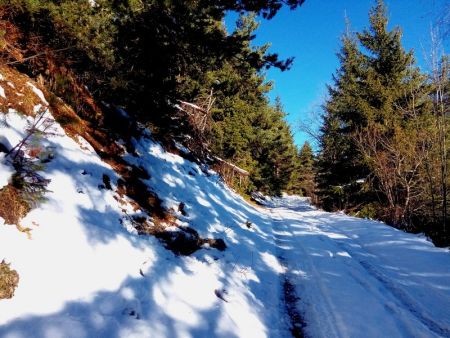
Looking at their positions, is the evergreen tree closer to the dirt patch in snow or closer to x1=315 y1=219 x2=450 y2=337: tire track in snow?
x1=315 y1=219 x2=450 y2=337: tire track in snow

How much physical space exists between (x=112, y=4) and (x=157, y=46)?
1.89m

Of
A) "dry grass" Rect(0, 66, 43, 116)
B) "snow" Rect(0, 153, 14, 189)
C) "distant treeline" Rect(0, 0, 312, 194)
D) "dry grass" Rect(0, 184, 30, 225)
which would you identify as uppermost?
"distant treeline" Rect(0, 0, 312, 194)

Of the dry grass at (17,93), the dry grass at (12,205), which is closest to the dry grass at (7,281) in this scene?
the dry grass at (12,205)

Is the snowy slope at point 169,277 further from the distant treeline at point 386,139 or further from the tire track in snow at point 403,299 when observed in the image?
the distant treeline at point 386,139

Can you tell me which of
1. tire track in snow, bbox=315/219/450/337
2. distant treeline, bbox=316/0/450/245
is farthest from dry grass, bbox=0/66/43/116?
distant treeline, bbox=316/0/450/245

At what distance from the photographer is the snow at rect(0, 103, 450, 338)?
351 cm

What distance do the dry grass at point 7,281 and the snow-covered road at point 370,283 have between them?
3.78m

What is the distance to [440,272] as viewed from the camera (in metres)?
6.98

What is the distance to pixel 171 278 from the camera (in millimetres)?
4969

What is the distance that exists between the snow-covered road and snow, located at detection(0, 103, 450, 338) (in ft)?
0.09

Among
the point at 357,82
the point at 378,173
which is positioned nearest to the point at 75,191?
the point at 378,173

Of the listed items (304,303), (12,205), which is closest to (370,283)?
(304,303)

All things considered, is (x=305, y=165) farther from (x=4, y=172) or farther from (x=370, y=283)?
(x=4, y=172)

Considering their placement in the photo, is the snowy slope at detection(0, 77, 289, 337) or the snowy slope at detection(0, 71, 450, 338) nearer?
the snowy slope at detection(0, 77, 289, 337)
